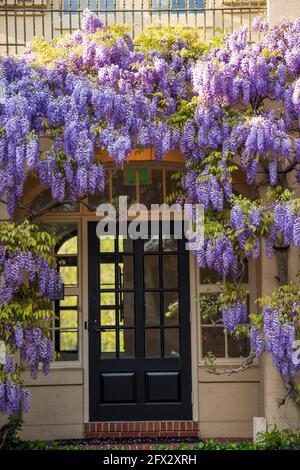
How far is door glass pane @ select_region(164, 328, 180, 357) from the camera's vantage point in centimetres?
1048

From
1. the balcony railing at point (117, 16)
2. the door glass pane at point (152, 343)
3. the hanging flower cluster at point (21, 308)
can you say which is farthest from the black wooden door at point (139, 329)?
the balcony railing at point (117, 16)

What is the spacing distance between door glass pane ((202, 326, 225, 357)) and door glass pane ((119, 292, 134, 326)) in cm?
88

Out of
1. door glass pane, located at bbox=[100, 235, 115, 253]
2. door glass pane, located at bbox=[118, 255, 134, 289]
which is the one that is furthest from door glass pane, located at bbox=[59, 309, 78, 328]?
door glass pane, located at bbox=[100, 235, 115, 253]

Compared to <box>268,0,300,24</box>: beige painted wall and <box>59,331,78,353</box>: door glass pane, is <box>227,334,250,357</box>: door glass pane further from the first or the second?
<box>268,0,300,24</box>: beige painted wall

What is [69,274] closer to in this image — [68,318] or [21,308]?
[68,318]

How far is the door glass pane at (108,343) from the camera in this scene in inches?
412

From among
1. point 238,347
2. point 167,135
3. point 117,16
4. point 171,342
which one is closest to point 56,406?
point 171,342

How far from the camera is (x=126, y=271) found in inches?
416

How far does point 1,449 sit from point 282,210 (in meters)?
3.78

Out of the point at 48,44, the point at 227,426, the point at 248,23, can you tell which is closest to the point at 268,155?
the point at 248,23

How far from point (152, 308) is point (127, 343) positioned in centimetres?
51

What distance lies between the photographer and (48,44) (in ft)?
31.3

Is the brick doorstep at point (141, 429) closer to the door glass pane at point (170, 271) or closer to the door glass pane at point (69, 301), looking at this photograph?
the door glass pane at point (69, 301)

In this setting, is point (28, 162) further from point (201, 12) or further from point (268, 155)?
point (201, 12)
